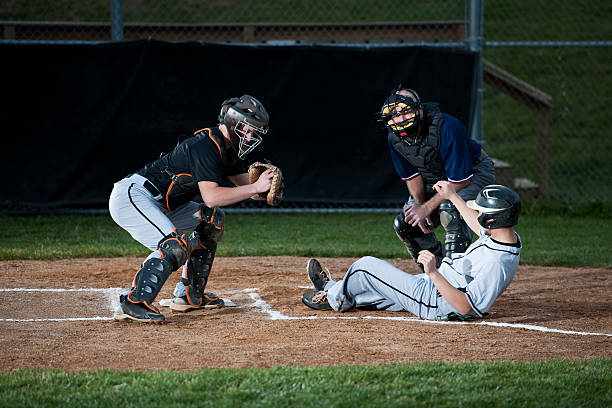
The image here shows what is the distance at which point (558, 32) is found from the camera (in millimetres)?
21859

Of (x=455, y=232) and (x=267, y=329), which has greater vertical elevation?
(x=455, y=232)

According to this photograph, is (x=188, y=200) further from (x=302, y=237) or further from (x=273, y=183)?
(x=302, y=237)

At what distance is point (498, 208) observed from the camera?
4.99 metres

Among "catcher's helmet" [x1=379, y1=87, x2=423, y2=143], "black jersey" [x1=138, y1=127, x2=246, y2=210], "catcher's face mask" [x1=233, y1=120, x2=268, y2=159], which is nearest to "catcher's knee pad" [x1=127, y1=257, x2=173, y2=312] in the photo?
"black jersey" [x1=138, y1=127, x2=246, y2=210]

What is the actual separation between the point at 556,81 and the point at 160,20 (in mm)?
10838

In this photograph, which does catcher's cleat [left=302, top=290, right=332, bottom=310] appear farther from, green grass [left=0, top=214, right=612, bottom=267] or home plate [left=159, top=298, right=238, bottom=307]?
green grass [left=0, top=214, right=612, bottom=267]

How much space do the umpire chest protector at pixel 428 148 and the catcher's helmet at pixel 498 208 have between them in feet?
4.12

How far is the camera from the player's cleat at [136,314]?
5328mm

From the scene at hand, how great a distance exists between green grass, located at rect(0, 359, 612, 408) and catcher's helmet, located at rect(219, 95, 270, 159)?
6.62 feet

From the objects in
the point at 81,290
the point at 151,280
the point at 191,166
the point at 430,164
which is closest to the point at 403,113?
the point at 430,164

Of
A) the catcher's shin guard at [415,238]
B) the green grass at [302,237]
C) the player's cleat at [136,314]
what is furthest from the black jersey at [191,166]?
the green grass at [302,237]

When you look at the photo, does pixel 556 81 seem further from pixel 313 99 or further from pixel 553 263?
pixel 553 263

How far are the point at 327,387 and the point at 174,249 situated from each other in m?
1.90

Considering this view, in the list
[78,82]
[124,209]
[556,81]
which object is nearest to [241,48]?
[78,82]
